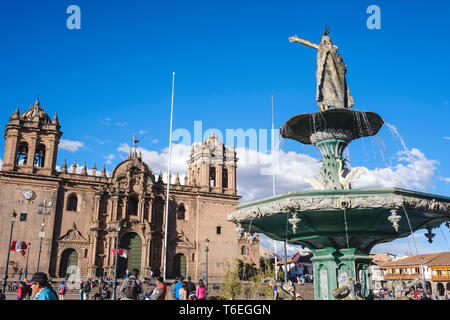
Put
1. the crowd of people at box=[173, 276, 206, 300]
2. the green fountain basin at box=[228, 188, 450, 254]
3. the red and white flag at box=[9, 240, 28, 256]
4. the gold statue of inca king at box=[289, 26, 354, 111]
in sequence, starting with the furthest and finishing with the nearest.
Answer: the red and white flag at box=[9, 240, 28, 256] < the gold statue of inca king at box=[289, 26, 354, 111] < the crowd of people at box=[173, 276, 206, 300] < the green fountain basin at box=[228, 188, 450, 254]

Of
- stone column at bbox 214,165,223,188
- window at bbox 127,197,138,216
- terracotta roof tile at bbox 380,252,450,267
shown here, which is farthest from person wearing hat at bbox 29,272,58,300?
terracotta roof tile at bbox 380,252,450,267

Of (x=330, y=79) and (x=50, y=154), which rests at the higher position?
(x=50, y=154)

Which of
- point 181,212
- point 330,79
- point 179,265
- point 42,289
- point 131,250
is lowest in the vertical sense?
point 42,289

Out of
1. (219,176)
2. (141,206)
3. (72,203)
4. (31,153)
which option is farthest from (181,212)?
(31,153)

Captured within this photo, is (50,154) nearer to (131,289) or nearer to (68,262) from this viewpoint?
(68,262)

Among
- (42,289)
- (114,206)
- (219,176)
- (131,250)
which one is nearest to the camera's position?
(42,289)

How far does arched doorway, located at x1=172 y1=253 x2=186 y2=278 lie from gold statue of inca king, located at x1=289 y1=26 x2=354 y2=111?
29.7m

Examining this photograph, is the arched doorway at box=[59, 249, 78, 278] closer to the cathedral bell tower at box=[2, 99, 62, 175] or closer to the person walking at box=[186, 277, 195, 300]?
the cathedral bell tower at box=[2, 99, 62, 175]

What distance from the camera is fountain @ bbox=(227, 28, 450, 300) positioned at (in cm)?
743

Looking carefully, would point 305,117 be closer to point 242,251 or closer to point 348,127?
point 348,127

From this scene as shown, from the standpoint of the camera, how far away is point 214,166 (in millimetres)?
41125

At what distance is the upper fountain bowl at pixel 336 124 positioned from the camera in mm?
9000

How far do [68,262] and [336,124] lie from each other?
29179mm

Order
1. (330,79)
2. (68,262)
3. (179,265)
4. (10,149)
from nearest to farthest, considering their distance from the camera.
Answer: (330,79)
(68,262)
(10,149)
(179,265)
